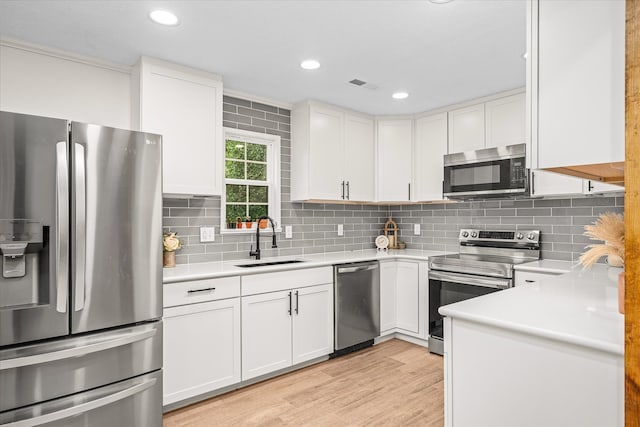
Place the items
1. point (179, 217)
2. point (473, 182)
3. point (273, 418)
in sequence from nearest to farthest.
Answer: point (273, 418)
point (179, 217)
point (473, 182)

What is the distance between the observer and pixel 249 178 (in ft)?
12.0

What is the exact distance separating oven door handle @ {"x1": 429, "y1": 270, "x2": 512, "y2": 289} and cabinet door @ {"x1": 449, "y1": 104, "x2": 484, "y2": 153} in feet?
4.05

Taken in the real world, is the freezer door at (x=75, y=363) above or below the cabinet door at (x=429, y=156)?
below

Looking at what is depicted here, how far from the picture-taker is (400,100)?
368 cm

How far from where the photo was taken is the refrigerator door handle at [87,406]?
5.68ft

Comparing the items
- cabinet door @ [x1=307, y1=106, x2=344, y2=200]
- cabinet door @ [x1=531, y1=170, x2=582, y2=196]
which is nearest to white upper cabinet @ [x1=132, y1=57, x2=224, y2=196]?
cabinet door @ [x1=307, y1=106, x2=344, y2=200]

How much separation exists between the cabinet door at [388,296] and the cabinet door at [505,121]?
58.6 inches

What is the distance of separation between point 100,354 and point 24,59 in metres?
1.95

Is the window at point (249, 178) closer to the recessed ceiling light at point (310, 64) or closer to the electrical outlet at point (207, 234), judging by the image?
the electrical outlet at point (207, 234)

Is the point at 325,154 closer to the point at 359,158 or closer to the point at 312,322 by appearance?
the point at 359,158

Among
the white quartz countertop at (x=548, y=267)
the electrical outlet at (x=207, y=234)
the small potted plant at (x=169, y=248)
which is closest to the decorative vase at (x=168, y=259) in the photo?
the small potted plant at (x=169, y=248)

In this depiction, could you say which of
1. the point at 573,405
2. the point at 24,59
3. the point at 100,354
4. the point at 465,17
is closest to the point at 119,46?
the point at 24,59

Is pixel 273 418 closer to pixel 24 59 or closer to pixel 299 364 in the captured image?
pixel 299 364

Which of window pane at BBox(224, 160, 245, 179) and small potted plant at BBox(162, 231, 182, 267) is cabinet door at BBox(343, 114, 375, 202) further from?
small potted plant at BBox(162, 231, 182, 267)
